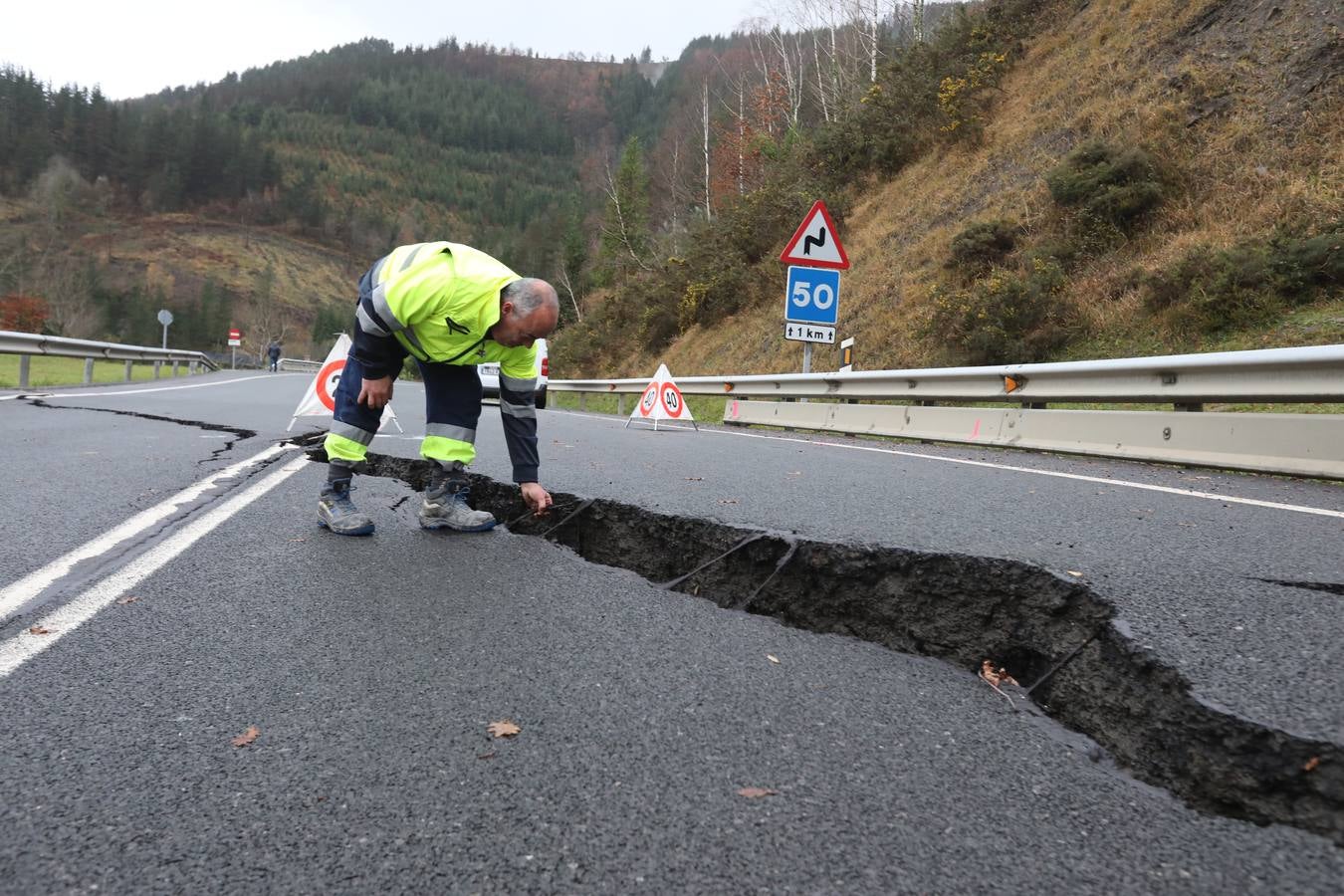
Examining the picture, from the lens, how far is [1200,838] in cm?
152

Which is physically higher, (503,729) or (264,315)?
(264,315)

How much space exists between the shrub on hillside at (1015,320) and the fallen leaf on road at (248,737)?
12502 mm

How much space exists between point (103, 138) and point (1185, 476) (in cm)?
12905

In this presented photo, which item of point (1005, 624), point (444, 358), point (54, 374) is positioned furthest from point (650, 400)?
point (54, 374)

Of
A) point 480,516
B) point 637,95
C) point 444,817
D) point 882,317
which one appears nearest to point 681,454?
point 480,516

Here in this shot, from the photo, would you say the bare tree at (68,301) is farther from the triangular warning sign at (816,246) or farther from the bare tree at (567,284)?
the triangular warning sign at (816,246)

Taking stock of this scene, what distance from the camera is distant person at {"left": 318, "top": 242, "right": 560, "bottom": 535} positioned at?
11.2 feet

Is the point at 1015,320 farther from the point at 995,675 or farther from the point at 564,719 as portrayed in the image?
the point at 564,719

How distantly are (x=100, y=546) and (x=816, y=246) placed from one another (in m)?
9.16

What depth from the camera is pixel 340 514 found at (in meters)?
3.78

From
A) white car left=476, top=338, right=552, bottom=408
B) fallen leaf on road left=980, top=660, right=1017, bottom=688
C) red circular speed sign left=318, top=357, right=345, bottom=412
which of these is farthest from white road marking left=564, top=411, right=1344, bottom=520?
white car left=476, top=338, right=552, bottom=408

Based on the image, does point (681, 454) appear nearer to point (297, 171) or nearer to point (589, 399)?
point (589, 399)

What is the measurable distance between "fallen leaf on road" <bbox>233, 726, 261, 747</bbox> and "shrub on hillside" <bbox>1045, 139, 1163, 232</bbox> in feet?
48.2

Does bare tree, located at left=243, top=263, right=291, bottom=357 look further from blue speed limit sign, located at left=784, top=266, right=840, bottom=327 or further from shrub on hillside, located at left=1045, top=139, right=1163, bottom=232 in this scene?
blue speed limit sign, located at left=784, top=266, right=840, bottom=327
